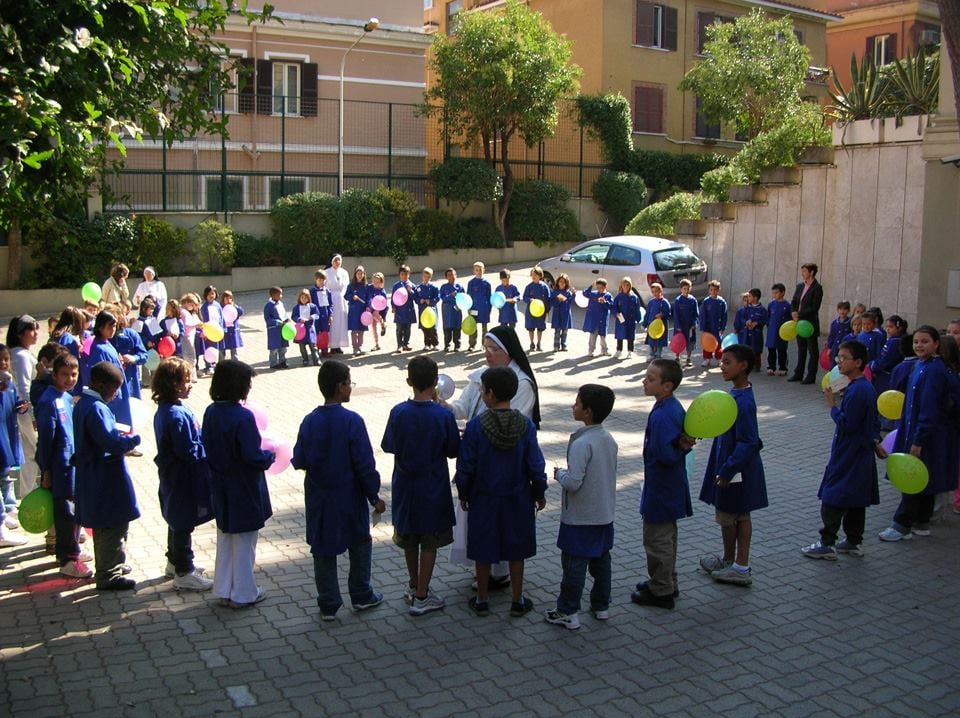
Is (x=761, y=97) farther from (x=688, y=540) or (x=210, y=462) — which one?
(x=210, y=462)

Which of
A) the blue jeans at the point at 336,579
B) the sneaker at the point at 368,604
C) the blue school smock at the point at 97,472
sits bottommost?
the sneaker at the point at 368,604

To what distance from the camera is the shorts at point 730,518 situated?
274 inches

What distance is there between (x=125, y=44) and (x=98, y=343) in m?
2.92

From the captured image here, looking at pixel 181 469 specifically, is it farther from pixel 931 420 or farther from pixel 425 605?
pixel 931 420

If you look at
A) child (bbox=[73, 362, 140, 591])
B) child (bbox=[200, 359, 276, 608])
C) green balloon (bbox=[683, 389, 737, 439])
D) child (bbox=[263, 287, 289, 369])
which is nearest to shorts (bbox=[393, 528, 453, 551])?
child (bbox=[200, 359, 276, 608])

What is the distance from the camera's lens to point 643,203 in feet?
98.3

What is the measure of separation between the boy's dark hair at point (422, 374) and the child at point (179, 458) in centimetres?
150

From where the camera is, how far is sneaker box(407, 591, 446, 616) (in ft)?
21.2

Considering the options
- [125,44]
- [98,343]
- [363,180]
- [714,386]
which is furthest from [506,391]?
[363,180]

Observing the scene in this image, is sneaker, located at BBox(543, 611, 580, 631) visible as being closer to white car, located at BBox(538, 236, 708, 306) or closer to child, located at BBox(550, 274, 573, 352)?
child, located at BBox(550, 274, 573, 352)

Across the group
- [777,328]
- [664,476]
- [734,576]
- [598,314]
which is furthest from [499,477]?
[598,314]

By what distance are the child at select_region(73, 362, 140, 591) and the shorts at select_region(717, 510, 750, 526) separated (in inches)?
160

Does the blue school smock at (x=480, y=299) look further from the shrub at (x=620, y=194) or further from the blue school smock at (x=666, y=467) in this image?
the shrub at (x=620, y=194)

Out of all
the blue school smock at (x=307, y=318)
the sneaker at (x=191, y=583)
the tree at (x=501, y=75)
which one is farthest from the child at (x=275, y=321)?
the tree at (x=501, y=75)
